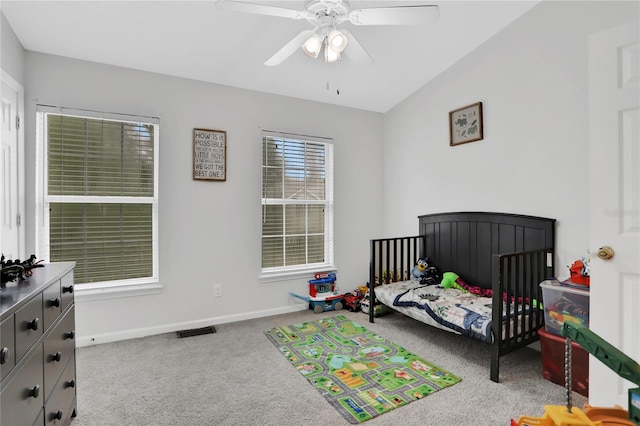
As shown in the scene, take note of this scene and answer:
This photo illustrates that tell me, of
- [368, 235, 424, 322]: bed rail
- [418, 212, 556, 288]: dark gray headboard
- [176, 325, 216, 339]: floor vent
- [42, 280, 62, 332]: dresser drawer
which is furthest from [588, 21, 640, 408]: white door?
[176, 325, 216, 339]: floor vent

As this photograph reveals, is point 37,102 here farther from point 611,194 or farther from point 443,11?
point 611,194

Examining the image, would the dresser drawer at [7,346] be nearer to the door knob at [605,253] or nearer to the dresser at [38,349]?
the dresser at [38,349]

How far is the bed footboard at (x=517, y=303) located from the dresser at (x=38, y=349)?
2.34 meters

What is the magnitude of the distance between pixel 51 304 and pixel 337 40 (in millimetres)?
1961

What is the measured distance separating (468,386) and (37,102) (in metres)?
3.62

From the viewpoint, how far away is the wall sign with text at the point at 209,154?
3.05 metres

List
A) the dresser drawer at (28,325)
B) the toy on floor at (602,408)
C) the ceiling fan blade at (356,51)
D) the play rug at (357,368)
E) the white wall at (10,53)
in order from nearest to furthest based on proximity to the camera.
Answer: the toy on floor at (602,408) → the dresser drawer at (28,325) → the play rug at (357,368) → the ceiling fan blade at (356,51) → the white wall at (10,53)

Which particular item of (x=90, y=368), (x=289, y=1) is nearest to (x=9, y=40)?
(x=289, y=1)

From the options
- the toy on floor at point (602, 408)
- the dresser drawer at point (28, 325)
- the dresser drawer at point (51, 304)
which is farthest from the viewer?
the dresser drawer at point (51, 304)

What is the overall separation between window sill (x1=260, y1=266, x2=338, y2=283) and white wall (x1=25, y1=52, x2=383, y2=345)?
0.05 metres

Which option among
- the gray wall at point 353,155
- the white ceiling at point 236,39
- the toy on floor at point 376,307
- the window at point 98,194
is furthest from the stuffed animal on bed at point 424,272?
the window at point 98,194

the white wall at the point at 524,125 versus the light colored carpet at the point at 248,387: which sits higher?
the white wall at the point at 524,125

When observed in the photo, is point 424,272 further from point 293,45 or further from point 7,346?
point 7,346

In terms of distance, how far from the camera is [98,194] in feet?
8.95
